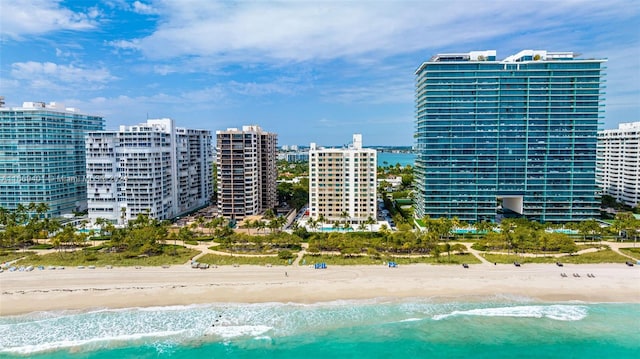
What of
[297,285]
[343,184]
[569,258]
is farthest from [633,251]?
[297,285]

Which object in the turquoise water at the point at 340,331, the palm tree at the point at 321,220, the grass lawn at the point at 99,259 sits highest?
the palm tree at the point at 321,220

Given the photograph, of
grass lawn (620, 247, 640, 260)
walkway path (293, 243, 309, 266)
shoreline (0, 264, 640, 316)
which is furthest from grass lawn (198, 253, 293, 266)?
grass lawn (620, 247, 640, 260)

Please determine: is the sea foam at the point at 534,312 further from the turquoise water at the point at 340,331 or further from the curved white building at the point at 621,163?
the curved white building at the point at 621,163

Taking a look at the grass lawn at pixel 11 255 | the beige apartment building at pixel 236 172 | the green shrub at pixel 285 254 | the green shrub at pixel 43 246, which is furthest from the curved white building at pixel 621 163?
the grass lawn at pixel 11 255

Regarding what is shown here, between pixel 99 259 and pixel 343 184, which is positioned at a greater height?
pixel 343 184

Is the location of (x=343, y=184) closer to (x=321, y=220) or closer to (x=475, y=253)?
(x=321, y=220)

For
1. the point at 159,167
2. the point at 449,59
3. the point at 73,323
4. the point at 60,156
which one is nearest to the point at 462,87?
the point at 449,59

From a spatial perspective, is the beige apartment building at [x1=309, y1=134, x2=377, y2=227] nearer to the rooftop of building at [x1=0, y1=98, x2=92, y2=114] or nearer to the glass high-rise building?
the glass high-rise building
